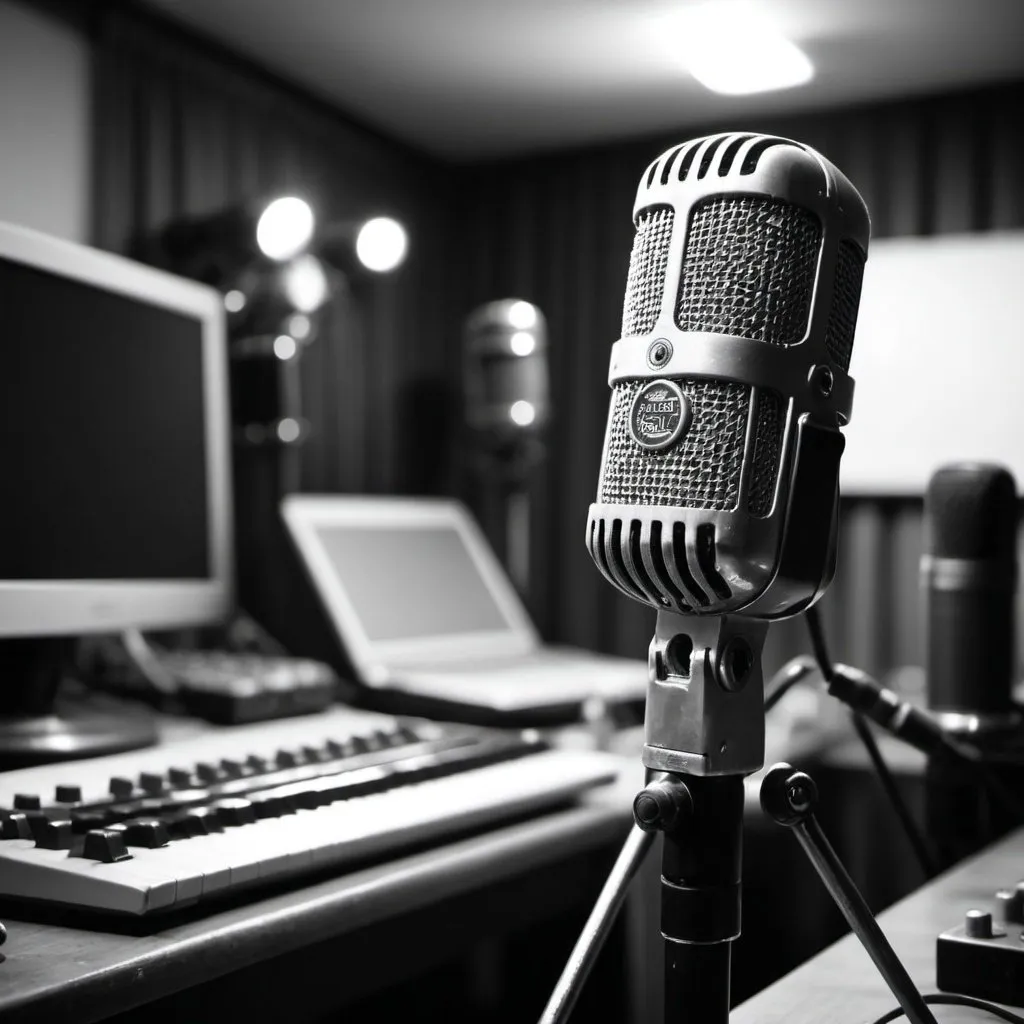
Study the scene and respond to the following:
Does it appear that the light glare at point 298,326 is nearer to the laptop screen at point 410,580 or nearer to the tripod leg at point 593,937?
the laptop screen at point 410,580

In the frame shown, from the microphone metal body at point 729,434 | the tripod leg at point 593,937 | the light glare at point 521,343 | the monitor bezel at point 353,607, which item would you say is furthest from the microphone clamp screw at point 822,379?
the light glare at point 521,343

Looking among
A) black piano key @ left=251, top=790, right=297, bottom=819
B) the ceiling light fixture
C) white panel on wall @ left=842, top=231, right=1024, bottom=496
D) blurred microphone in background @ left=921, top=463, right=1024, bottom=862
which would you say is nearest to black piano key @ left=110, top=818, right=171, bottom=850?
black piano key @ left=251, top=790, right=297, bottom=819

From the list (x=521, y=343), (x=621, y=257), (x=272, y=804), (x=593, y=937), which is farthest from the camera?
(x=621, y=257)

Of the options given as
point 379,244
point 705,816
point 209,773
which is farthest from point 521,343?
point 705,816

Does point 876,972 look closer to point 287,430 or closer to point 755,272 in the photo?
point 755,272

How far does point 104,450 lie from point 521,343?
1028mm

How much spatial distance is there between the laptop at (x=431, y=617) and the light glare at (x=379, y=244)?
399mm

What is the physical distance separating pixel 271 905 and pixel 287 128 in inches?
67.1

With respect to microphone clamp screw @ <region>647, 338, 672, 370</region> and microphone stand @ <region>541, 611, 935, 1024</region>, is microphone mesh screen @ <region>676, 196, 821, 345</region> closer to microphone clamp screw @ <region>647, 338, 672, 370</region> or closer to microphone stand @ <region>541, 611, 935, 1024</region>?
microphone clamp screw @ <region>647, 338, 672, 370</region>

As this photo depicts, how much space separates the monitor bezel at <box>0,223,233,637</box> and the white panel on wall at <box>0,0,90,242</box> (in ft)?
1.24

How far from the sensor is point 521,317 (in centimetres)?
219

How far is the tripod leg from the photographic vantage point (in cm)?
56

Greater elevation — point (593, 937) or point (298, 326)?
point (298, 326)

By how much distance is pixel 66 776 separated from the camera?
1.05 m
